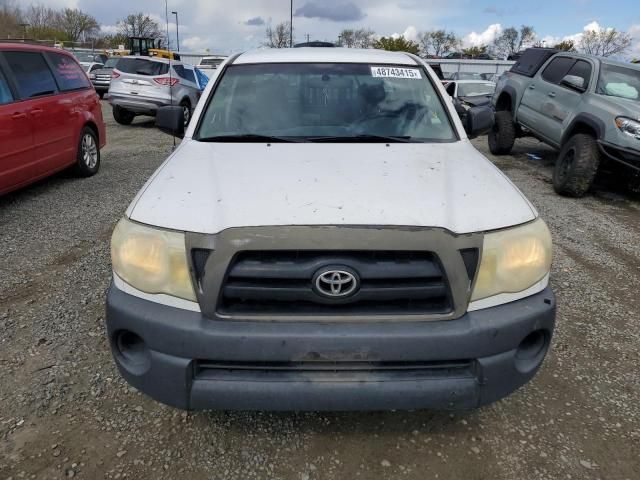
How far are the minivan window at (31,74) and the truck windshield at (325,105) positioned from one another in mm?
3459

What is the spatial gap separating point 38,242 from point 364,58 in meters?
3.45

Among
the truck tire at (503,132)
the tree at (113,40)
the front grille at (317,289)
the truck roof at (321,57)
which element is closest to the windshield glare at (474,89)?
the truck tire at (503,132)

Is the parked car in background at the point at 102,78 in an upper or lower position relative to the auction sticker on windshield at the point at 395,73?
lower

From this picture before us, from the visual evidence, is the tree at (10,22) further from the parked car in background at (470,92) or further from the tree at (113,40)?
the parked car in background at (470,92)

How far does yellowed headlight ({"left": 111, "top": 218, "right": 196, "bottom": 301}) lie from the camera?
1.94 m

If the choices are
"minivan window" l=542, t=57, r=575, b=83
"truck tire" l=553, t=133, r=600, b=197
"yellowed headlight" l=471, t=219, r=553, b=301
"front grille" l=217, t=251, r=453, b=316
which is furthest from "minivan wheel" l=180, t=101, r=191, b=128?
"minivan window" l=542, t=57, r=575, b=83

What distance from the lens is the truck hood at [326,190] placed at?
6.49 feet

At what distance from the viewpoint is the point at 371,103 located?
10.4 ft

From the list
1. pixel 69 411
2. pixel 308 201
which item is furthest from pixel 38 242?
pixel 308 201

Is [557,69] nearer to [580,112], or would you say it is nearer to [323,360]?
[580,112]

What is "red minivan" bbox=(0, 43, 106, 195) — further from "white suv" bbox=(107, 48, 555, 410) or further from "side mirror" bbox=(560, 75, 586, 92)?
"side mirror" bbox=(560, 75, 586, 92)

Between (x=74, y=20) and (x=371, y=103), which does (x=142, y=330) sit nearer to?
(x=371, y=103)

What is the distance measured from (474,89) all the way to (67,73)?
36.8ft

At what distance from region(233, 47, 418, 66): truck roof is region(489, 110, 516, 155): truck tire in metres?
6.31
